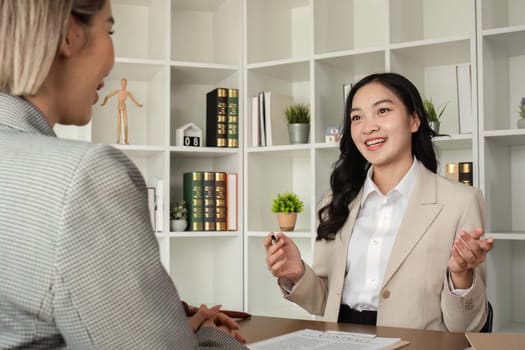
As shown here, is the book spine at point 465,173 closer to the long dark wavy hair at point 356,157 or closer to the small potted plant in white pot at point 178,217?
the long dark wavy hair at point 356,157

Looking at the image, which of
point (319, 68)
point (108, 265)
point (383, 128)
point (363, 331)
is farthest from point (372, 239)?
point (108, 265)

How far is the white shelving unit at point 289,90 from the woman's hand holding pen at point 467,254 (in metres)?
1.04

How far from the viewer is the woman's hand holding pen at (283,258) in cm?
200

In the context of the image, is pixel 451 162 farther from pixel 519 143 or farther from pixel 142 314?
pixel 142 314

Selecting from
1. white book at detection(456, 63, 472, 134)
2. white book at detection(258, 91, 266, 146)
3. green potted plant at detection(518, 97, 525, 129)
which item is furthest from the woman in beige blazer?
white book at detection(258, 91, 266, 146)

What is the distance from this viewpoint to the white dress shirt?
7.27 feet

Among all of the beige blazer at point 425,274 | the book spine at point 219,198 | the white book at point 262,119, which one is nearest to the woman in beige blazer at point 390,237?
the beige blazer at point 425,274

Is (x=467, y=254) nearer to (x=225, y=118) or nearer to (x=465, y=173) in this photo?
(x=465, y=173)

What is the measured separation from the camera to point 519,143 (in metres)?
3.23

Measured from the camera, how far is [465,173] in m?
3.09

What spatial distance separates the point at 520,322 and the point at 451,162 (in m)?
0.87

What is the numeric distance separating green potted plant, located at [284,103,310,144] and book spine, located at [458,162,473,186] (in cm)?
85

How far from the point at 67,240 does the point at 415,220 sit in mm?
1687

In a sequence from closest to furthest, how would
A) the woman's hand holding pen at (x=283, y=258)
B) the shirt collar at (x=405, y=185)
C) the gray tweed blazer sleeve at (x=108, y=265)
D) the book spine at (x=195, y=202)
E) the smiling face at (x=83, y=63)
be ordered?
the gray tweed blazer sleeve at (x=108, y=265) < the smiling face at (x=83, y=63) < the woman's hand holding pen at (x=283, y=258) < the shirt collar at (x=405, y=185) < the book spine at (x=195, y=202)
